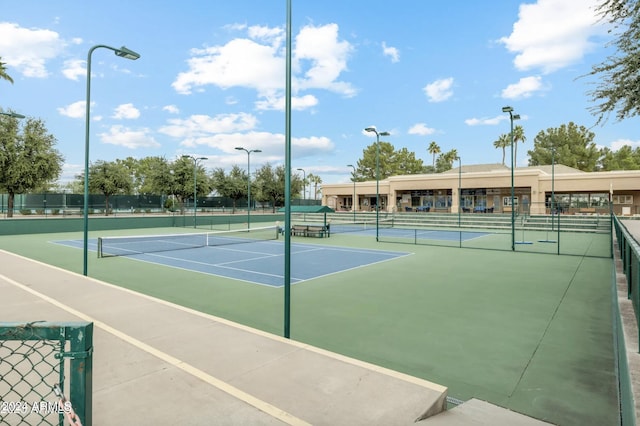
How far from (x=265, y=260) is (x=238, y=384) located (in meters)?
13.3

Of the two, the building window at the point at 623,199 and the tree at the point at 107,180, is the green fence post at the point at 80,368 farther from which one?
the building window at the point at 623,199

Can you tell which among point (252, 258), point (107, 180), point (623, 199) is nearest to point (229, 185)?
point (107, 180)

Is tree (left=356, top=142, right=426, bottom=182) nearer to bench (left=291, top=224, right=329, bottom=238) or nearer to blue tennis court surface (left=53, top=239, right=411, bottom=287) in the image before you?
bench (left=291, top=224, right=329, bottom=238)

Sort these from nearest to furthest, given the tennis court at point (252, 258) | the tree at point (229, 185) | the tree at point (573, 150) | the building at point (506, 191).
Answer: the tennis court at point (252, 258) → the building at point (506, 191) → the tree at point (229, 185) → the tree at point (573, 150)

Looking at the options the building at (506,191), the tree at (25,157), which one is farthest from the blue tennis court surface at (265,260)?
the building at (506,191)

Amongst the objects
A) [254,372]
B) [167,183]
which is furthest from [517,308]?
[167,183]

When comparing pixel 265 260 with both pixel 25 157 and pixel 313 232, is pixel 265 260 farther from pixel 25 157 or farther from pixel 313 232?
pixel 25 157

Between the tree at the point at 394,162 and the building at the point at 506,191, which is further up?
the tree at the point at 394,162

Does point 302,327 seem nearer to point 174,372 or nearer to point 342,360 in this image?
point 342,360

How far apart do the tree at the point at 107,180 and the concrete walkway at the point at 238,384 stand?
4880cm

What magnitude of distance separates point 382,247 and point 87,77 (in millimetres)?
16660

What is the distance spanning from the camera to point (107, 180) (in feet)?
167

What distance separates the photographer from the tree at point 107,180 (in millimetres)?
50625

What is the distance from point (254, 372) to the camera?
5.18 meters
